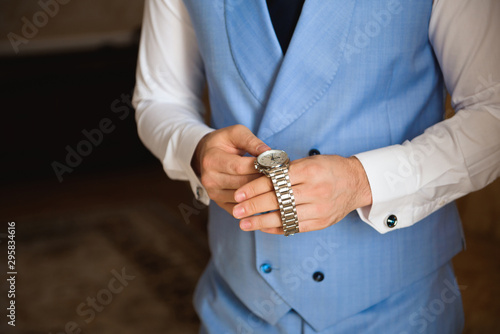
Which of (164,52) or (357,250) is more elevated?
(164,52)

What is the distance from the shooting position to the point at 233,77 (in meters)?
0.94

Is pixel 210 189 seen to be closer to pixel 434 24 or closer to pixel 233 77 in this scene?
pixel 233 77

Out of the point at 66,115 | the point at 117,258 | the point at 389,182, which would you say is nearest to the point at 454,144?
the point at 389,182

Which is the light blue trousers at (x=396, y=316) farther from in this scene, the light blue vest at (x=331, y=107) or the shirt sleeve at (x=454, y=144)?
the shirt sleeve at (x=454, y=144)

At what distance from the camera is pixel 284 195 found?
2.43ft

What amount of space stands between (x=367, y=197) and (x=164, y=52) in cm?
58

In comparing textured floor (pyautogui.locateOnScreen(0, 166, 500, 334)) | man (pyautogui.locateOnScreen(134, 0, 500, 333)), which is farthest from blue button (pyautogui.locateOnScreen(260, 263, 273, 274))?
textured floor (pyautogui.locateOnScreen(0, 166, 500, 334))

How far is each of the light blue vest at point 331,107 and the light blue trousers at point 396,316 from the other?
0.02 metres

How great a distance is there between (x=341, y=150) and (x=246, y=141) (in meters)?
0.20

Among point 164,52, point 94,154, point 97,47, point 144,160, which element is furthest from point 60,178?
point 164,52

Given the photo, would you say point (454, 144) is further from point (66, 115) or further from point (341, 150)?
point (66, 115)

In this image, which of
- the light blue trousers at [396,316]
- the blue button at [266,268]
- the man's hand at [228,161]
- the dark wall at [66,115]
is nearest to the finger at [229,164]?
the man's hand at [228,161]

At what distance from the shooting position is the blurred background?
2.55 meters

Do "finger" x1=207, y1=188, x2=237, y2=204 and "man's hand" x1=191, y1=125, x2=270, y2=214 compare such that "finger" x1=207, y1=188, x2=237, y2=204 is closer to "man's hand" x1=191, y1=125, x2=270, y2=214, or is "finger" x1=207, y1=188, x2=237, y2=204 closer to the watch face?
"man's hand" x1=191, y1=125, x2=270, y2=214
